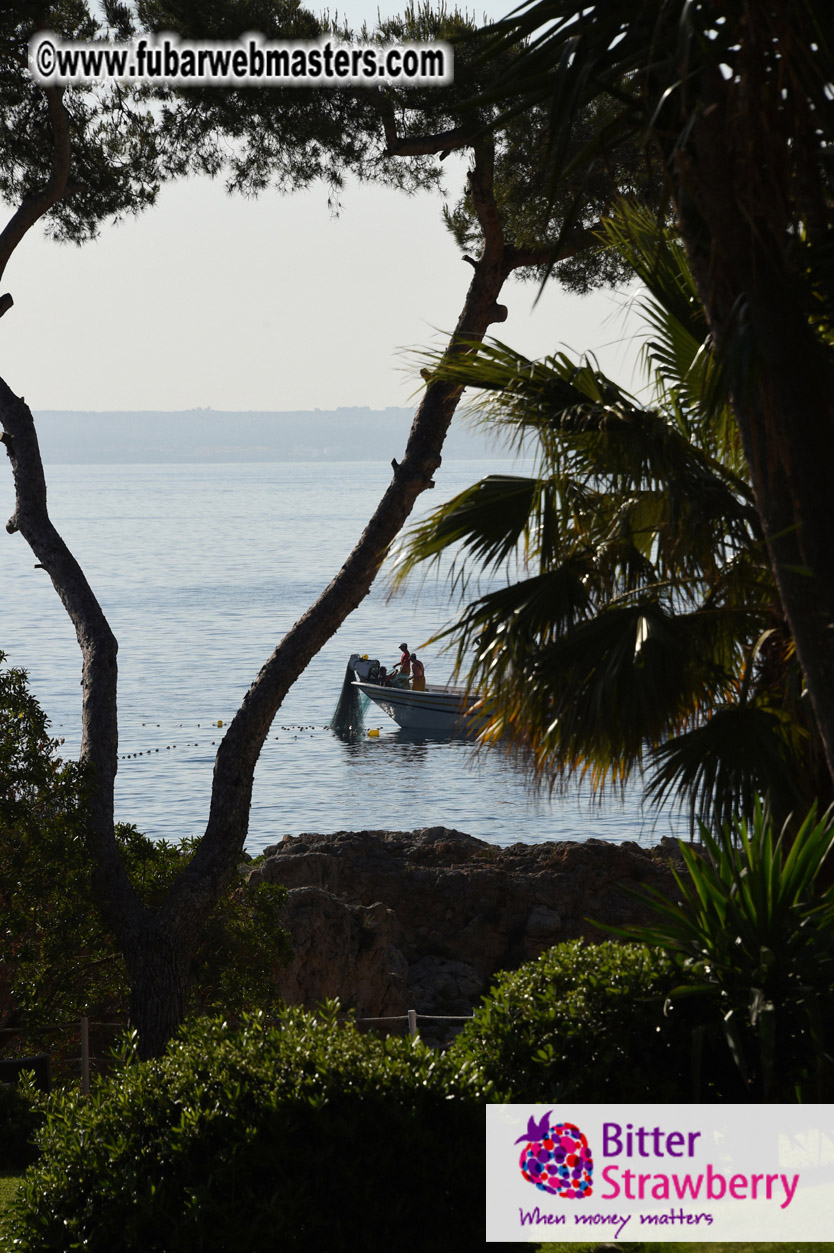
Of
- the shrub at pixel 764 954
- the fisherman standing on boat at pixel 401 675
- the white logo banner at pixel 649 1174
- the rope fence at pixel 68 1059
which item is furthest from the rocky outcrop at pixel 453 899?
the fisherman standing on boat at pixel 401 675

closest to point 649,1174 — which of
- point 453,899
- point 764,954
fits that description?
point 764,954

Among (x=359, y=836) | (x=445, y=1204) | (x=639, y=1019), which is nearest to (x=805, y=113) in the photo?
(x=639, y=1019)

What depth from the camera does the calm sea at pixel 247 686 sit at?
1382 inches

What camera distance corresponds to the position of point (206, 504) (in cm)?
14900

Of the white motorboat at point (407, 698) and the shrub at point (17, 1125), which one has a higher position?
the shrub at point (17, 1125)

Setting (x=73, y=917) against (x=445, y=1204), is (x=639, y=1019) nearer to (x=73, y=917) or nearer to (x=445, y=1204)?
(x=445, y=1204)

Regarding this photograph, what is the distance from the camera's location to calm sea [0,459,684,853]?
35094mm

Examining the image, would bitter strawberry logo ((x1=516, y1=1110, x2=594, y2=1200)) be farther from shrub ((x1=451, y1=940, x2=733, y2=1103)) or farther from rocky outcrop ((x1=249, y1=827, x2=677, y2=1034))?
rocky outcrop ((x1=249, y1=827, x2=677, y2=1034))

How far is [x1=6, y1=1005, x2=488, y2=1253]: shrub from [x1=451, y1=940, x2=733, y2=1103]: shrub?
0.82 ft

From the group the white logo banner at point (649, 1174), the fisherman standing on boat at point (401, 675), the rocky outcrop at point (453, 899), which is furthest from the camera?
the fisherman standing on boat at point (401, 675)

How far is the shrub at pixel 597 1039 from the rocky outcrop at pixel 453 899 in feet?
27.1

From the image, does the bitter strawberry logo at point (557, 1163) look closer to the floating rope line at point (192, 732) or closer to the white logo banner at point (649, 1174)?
the white logo banner at point (649, 1174)

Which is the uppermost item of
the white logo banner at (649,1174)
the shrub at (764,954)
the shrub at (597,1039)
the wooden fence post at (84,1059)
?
the shrub at (764,954)

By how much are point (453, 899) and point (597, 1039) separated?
11.9 meters
